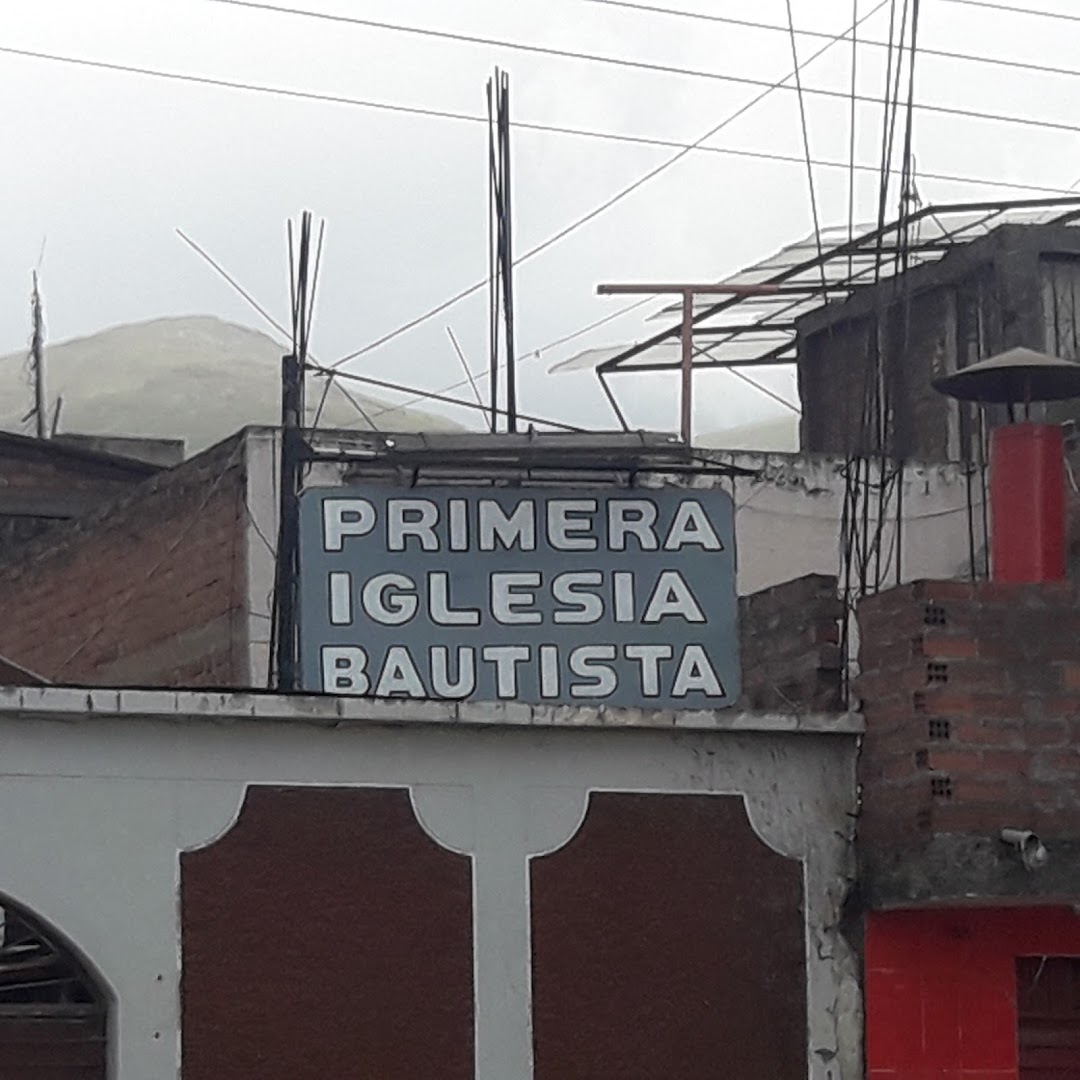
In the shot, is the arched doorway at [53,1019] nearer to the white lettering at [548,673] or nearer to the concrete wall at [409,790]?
the concrete wall at [409,790]

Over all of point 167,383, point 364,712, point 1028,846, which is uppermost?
point 167,383

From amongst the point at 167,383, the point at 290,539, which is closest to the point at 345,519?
the point at 290,539

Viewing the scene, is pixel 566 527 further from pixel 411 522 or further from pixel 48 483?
pixel 48 483

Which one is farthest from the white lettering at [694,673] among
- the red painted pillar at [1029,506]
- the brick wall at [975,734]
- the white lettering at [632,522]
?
the brick wall at [975,734]

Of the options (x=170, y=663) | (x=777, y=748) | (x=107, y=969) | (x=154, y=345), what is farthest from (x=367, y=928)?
(x=154, y=345)

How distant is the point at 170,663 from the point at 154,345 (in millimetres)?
171128

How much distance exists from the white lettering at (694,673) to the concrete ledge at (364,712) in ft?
8.96

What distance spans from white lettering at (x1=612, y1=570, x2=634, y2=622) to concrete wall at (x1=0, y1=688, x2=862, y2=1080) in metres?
3.31

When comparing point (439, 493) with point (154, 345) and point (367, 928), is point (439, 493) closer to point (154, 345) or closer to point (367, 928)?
point (367, 928)

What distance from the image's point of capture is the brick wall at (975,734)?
10969mm

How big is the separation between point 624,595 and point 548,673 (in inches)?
26.9

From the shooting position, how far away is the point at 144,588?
19500 mm

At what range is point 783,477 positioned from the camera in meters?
19.0

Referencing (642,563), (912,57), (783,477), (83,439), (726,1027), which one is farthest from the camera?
(83,439)
